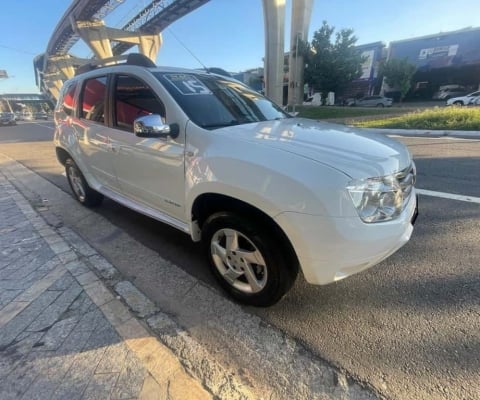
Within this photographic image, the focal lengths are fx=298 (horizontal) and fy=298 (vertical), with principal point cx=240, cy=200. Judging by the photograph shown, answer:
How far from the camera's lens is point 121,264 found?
2.99 m

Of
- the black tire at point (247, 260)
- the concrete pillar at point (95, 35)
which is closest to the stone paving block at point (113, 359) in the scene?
the black tire at point (247, 260)

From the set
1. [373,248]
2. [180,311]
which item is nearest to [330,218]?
[373,248]

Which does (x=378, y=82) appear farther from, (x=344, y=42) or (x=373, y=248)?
(x=373, y=248)

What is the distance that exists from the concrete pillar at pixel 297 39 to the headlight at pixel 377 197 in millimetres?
28838

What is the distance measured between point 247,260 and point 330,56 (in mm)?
32700

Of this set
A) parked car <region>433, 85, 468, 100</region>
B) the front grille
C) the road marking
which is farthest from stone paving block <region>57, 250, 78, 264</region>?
parked car <region>433, 85, 468, 100</region>

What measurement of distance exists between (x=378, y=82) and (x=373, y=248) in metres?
42.1

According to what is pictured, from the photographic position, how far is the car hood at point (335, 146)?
1843 mm

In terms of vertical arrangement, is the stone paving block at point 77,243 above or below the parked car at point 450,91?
above

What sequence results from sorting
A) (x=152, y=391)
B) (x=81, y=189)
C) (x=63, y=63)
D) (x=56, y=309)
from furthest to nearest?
(x=63, y=63) < (x=81, y=189) < (x=56, y=309) < (x=152, y=391)

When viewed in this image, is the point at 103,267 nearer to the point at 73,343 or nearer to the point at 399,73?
the point at 73,343

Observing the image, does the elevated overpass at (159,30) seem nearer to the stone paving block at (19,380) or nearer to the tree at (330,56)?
the tree at (330,56)

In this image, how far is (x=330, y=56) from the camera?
2991 cm

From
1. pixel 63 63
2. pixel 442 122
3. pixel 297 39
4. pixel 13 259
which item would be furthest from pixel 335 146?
pixel 63 63
